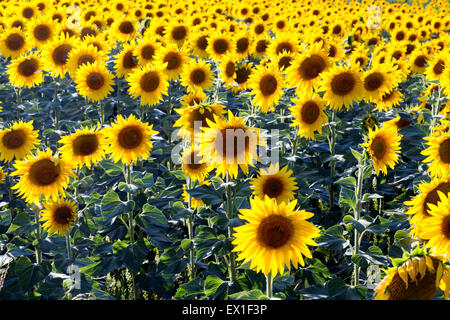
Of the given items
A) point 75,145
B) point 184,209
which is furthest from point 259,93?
point 75,145

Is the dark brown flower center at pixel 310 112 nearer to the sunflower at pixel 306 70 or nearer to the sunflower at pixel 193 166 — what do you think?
the sunflower at pixel 306 70

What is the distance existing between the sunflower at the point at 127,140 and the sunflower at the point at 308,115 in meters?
1.52

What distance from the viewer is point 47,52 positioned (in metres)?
5.64

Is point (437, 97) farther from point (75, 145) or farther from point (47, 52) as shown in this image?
point (47, 52)

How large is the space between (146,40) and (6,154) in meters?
2.52

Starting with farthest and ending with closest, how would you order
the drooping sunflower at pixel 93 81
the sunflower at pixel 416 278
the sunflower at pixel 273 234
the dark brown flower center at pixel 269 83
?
the drooping sunflower at pixel 93 81, the dark brown flower center at pixel 269 83, the sunflower at pixel 273 234, the sunflower at pixel 416 278

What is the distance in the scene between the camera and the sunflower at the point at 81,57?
5391mm

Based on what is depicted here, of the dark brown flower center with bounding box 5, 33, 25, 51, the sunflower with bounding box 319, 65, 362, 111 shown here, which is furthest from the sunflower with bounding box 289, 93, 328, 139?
the dark brown flower center with bounding box 5, 33, 25, 51

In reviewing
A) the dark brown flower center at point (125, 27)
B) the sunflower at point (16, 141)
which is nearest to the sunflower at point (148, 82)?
the sunflower at point (16, 141)

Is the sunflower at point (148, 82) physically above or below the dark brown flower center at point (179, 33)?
below

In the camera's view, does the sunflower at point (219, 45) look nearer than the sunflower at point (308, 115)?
No

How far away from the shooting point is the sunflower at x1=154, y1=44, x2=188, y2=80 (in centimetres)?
569

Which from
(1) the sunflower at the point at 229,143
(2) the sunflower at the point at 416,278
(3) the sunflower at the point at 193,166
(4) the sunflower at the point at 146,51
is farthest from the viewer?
(4) the sunflower at the point at 146,51

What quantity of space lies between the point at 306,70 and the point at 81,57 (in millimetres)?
2768
